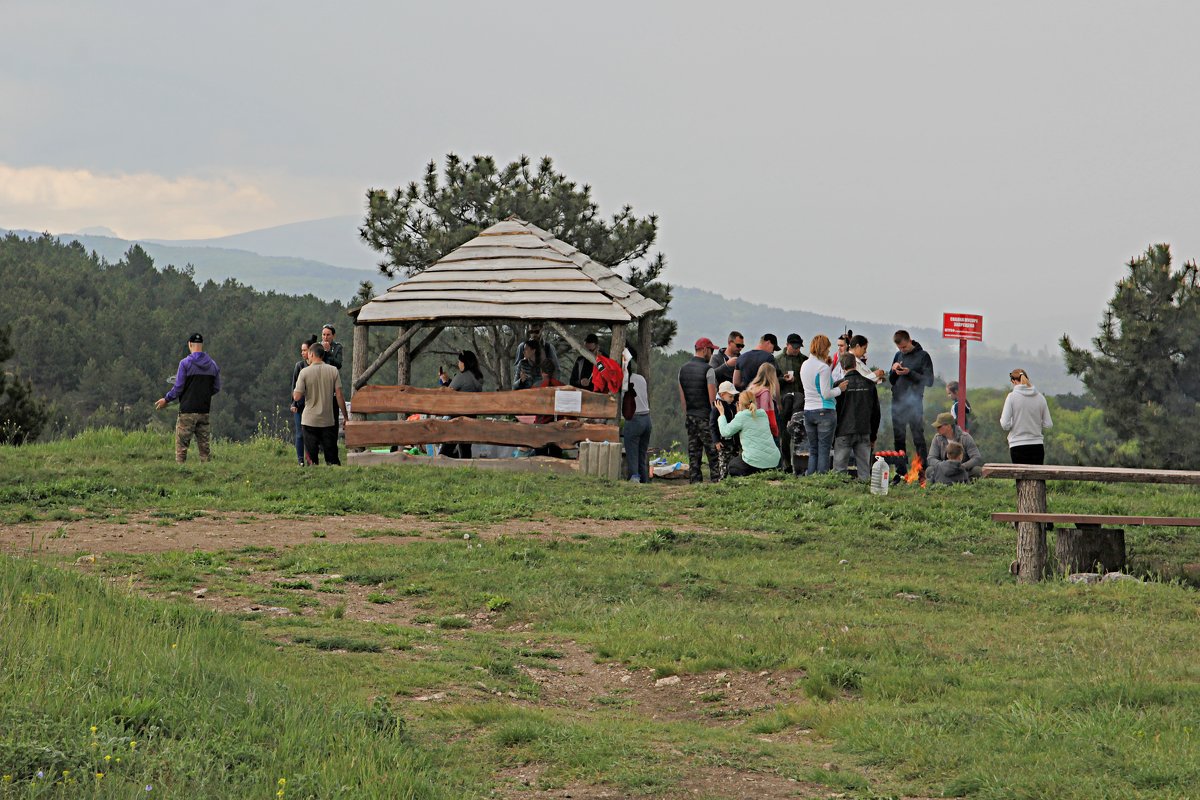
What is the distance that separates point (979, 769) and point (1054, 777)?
33 cm

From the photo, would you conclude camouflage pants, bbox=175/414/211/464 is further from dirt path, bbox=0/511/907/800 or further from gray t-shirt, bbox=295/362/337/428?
dirt path, bbox=0/511/907/800

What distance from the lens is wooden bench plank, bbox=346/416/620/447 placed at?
61.8 feet

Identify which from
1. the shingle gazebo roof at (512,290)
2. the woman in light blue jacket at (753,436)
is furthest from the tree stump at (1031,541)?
the shingle gazebo roof at (512,290)

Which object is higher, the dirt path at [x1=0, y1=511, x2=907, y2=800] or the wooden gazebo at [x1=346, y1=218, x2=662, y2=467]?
the wooden gazebo at [x1=346, y1=218, x2=662, y2=467]

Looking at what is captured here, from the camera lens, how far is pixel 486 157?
37.4m

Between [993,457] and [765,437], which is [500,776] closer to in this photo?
[765,437]

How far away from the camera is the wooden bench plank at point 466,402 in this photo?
18828 millimetres

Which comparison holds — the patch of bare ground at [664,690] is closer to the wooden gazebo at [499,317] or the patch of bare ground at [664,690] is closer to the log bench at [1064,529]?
the log bench at [1064,529]

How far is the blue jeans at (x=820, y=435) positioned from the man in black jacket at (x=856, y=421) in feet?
0.35

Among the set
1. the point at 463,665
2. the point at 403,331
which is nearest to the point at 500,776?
the point at 463,665

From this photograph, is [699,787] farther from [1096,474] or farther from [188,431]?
[188,431]

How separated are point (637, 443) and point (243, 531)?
7378 mm

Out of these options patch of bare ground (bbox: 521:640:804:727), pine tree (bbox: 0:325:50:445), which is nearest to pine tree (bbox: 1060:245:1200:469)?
pine tree (bbox: 0:325:50:445)

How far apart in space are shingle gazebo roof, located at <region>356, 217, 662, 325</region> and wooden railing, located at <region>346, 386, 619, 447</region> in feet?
4.35
